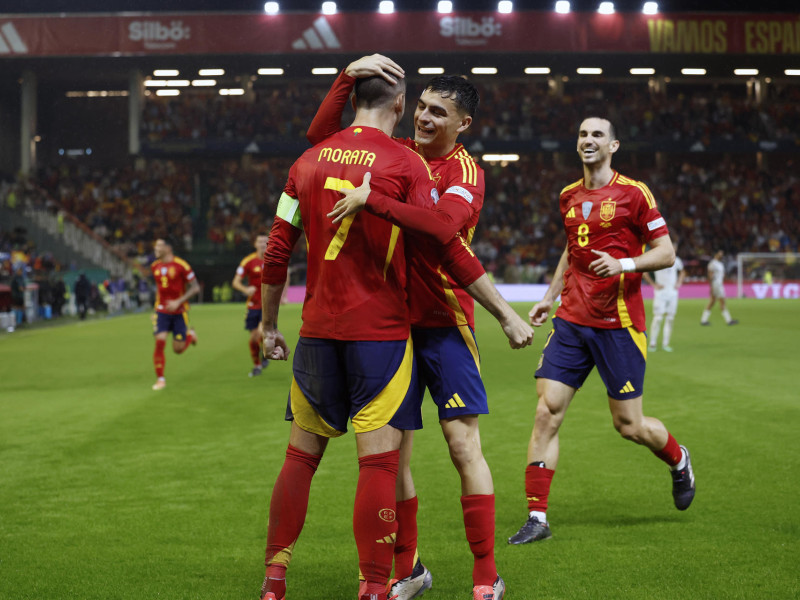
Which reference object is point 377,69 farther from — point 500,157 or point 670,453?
point 500,157

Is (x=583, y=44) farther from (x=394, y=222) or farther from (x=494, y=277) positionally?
(x=394, y=222)

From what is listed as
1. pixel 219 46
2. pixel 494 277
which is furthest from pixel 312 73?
pixel 494 277

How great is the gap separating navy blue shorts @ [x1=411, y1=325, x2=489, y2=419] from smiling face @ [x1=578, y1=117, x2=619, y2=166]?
6.59 ft

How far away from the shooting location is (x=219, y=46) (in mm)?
40125

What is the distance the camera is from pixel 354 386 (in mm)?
3611

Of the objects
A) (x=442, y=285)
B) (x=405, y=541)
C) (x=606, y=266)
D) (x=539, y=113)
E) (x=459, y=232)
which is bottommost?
(x=405, y=541)

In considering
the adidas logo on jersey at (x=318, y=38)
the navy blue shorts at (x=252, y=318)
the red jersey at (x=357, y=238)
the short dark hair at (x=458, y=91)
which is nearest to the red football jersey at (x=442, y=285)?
the short dark hair at (x=458, y=91)

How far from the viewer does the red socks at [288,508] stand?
3.73 meters

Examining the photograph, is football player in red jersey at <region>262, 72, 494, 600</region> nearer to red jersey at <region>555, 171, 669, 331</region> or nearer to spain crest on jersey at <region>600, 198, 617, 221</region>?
red jersey at <region>555, 171, 669, 331</region>

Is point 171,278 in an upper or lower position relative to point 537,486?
upper

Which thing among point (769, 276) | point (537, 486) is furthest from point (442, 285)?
point (769, 276)

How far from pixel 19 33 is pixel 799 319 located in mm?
33717

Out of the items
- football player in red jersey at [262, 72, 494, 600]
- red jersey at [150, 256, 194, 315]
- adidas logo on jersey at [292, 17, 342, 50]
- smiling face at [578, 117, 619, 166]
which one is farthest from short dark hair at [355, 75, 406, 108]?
adidas logo on jersey at [292, 17, 342, 50]

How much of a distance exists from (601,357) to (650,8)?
38873 mm
